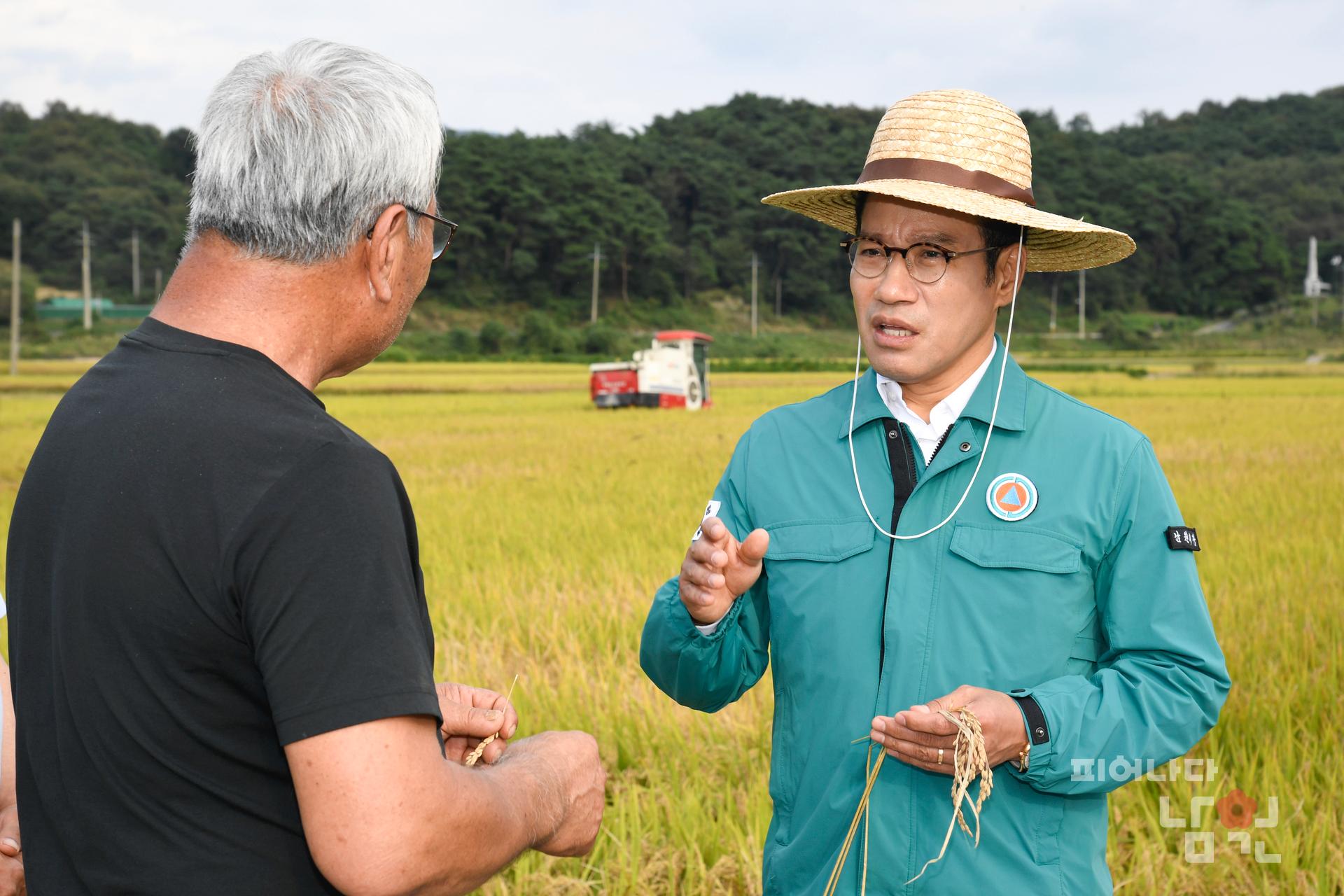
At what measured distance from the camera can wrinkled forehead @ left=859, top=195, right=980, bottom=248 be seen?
212 centimetres

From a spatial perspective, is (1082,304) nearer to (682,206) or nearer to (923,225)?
(682,206)

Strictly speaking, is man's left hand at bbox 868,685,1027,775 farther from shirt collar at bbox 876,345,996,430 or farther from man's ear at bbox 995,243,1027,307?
man's ear at bbox 995,243,1027,307

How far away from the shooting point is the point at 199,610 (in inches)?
48.5

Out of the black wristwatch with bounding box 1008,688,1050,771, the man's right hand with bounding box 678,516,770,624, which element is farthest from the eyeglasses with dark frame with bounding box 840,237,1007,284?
the black wristwatch with bounding box 1008,688,1050,771

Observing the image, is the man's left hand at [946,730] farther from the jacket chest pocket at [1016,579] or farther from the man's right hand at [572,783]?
the man's right hand at [572,783]

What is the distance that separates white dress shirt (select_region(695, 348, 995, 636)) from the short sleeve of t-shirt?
1.12 metres

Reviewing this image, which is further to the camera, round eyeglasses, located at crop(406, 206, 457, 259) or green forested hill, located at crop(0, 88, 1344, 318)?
green forested hill, located at crop(0, 88, 1344, 318)

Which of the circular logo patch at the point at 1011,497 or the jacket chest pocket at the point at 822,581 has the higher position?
the circular logo patch at the point at 1011,497

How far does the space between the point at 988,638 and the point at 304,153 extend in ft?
4.18

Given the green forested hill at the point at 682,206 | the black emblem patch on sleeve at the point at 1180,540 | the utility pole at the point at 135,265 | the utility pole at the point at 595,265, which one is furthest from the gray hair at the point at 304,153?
the utility pole at the point at 135,265

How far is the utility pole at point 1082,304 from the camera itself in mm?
78500

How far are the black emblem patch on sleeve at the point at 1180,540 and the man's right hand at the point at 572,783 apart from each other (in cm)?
99

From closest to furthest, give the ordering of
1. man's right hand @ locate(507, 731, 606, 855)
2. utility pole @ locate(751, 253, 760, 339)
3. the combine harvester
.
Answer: man's right hand @ locate(507, 731, 606, 855)
the combine harvester
utility pole @ locate(751, 253, 760, 339)

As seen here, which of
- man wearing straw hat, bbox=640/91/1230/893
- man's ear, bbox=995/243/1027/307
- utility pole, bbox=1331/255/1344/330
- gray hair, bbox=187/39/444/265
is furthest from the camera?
utility pole, bbox=1331/255/1344/330
